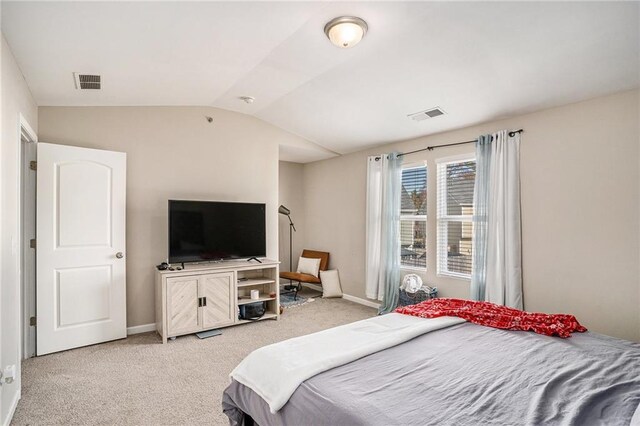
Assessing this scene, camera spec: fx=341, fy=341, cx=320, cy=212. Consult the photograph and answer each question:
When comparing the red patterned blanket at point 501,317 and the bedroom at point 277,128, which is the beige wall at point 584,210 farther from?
the red patterned blanket at point 501,317

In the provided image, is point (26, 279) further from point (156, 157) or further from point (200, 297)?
point (156, 157)

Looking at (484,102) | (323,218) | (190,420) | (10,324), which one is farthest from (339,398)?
(323,218)

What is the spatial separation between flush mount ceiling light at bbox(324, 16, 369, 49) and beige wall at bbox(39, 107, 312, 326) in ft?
7.78

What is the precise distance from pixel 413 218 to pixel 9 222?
4000mm

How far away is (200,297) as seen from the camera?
147 inches

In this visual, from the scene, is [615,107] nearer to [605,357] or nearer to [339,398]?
[605,357]

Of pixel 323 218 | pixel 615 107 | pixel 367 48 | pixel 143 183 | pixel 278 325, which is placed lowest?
pixel 278 325

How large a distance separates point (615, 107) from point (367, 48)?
6.88 feet

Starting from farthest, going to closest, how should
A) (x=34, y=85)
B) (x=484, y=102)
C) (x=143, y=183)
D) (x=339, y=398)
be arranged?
1. (x=143, y=183)
2. (x=484, y=102)
3. (x=34, y=85)
4. (x=339, y=398)

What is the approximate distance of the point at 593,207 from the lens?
2.91 metres

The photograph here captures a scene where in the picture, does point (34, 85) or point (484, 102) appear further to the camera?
point (484, 102)

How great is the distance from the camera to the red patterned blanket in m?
2.15

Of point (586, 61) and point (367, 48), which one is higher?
point (367, 48)

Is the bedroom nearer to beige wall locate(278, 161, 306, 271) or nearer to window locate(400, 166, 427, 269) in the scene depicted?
window locate(400, 166, 427, 269)
